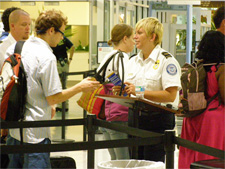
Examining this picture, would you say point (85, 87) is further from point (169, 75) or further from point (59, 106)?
point (59, 106)

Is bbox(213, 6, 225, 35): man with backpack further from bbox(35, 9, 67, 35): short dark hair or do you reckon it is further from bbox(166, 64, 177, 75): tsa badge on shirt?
bbox(35, 9, 67, 35): short dark hair

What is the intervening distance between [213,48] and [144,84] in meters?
0.58

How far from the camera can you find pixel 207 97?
3.18m

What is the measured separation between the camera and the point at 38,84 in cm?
283

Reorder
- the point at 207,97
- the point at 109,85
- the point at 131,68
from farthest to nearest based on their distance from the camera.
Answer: the point at 109,85, the point at 131,68, the point at 207,97

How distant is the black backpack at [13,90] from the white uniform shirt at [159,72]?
1.01 meters

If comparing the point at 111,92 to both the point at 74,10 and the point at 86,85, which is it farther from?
the point at 74,10

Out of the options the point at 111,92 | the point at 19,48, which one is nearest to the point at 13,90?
the point at 19,48

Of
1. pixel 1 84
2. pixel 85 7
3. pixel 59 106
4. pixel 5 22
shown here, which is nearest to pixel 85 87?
pixel 1 84

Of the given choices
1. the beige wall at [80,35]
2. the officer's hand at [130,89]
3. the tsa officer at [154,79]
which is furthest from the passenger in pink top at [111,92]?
the beige wall at [80,35]

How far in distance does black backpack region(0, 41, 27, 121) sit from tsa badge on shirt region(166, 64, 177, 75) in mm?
1110

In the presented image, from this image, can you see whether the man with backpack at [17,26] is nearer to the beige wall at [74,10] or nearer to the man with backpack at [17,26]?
the man with backpack at [17,26]

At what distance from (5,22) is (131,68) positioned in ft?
5.86

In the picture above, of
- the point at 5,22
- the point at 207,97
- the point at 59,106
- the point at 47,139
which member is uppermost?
the point at 5,22
